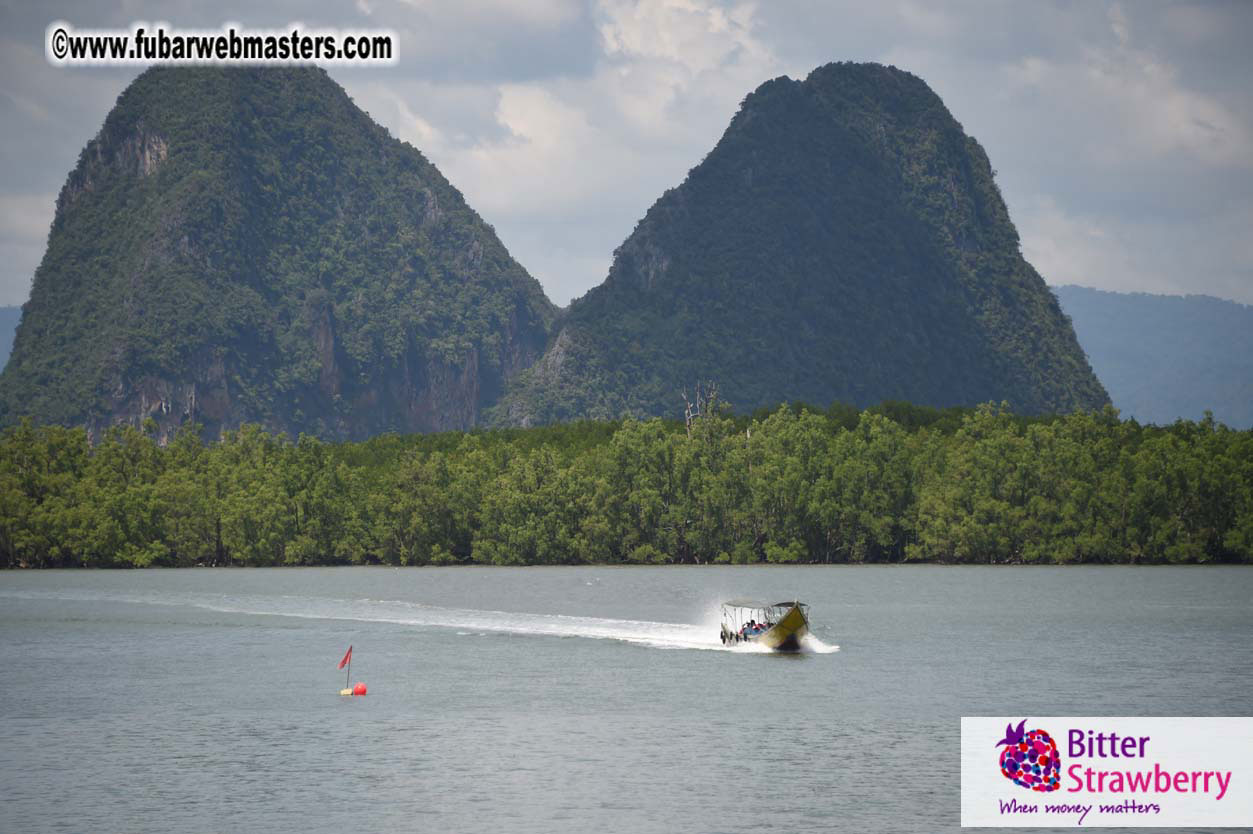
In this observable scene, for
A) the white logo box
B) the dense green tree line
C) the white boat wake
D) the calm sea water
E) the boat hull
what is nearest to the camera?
the white logo box

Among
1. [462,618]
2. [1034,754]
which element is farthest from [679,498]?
[1034,754]

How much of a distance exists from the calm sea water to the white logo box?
116 centimetres

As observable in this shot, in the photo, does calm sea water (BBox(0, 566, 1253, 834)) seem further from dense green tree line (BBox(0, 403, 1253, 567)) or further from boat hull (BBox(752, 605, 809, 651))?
dense green tree line (BBox(0, 403, 1253, 567))

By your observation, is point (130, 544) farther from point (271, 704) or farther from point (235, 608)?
point (271, 704)

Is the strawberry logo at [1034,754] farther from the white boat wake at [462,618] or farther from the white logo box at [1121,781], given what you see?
the white boat wake at [462,618]

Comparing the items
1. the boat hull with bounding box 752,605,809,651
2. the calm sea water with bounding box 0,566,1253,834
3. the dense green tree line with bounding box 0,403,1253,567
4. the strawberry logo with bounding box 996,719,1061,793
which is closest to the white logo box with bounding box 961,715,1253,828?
the strawberry logo with bounding box 996,719,1061,793

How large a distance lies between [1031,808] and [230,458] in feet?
510

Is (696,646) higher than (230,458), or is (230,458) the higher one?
(230,458)

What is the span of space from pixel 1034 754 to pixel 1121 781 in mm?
2986

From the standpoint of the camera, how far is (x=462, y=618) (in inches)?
3814

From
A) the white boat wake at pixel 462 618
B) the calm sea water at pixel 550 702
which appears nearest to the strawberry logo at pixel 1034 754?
the calm sea water at pixel 550 702

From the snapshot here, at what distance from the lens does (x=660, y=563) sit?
158 meters

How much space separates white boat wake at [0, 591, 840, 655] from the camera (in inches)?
3223

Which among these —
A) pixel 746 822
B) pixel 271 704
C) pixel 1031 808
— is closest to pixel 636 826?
pixel 746 822
